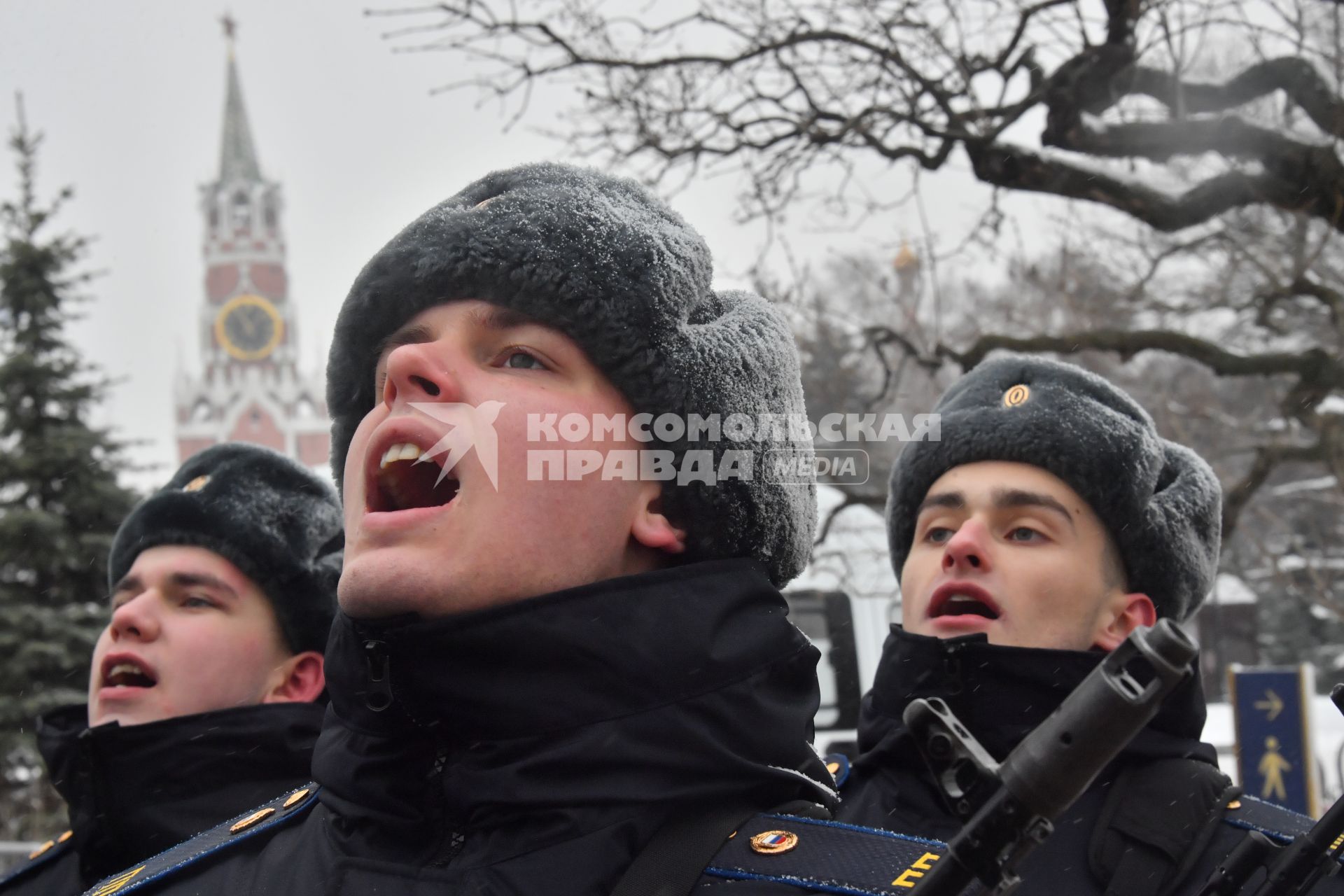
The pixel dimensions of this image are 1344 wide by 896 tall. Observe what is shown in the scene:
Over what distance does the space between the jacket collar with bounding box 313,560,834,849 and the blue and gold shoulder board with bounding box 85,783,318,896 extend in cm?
31

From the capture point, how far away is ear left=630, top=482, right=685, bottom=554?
1875 millimetres

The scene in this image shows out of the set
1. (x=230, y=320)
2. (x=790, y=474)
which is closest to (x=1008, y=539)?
(x=790, y=474)

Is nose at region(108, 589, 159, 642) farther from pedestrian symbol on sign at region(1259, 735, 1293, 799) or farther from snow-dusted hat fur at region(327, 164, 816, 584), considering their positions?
pedestrian symbol on sign at region(1259, 735, 1293, 799)

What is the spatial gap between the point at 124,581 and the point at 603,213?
214 cm

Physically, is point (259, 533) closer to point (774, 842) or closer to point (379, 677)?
point (379, 677)

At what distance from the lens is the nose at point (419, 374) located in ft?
5.92

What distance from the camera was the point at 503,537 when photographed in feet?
5.73

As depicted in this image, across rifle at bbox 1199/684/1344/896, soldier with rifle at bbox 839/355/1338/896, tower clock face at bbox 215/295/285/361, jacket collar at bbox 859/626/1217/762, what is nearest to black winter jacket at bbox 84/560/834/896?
rifle at bbox 1199/684/1344/896

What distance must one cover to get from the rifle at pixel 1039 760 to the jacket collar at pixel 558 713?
37cm

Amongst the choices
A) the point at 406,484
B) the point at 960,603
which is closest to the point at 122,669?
the point at 406,484

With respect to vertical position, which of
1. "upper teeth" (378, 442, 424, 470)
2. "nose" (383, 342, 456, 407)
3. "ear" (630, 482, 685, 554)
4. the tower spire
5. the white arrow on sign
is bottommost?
the white arrow on sign

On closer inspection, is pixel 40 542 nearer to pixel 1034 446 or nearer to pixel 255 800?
pixel 255 800

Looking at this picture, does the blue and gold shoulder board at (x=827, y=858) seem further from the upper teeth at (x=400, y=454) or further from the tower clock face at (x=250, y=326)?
the tower clock face at (x=250, y=326)

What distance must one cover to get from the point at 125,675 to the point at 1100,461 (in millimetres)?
2508
